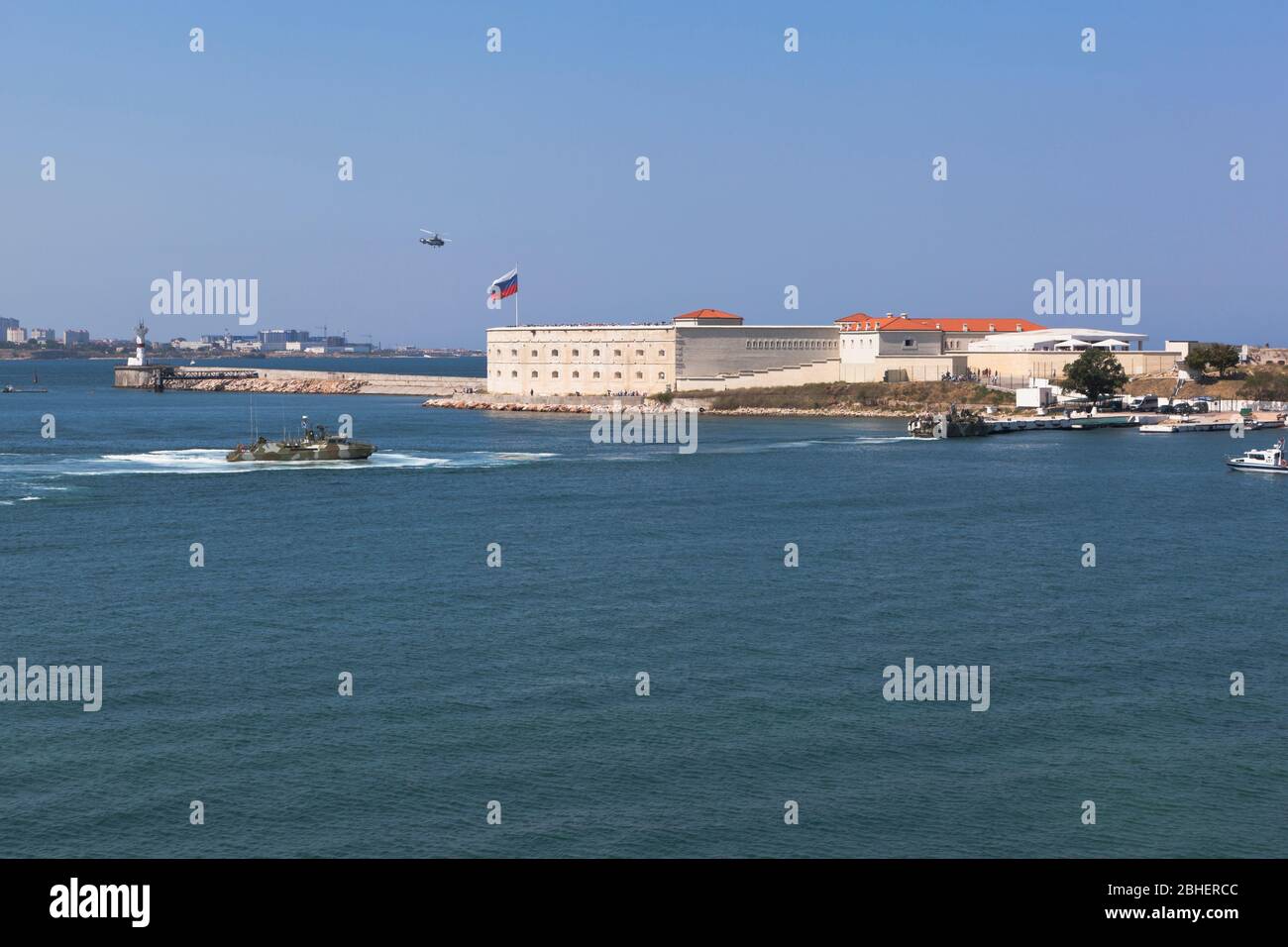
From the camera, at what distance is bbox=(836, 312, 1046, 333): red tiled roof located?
116 meters

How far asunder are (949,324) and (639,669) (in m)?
98.4

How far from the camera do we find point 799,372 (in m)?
114

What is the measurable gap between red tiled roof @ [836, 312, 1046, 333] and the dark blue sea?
6103 centimetres

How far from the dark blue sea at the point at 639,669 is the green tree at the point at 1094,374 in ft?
155

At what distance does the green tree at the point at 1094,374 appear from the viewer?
10106 cm

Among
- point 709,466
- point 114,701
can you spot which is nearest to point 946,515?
point 709,466

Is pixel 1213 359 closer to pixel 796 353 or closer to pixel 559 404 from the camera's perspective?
pixel 796 353

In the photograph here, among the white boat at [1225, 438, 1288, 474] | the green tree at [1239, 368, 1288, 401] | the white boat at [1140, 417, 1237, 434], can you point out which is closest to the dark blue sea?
the white boat at [1225, 438, 1288, 474]

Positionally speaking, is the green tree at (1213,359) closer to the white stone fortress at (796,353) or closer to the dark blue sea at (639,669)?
the white stone fortress at (796,353)

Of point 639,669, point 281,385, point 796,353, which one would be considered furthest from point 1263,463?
point 281,385

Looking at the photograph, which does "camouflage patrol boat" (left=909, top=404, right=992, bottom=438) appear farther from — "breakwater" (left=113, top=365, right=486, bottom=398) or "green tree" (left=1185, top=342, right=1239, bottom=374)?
"breakwater" (left=113, top=365, right=486, bottom=398)

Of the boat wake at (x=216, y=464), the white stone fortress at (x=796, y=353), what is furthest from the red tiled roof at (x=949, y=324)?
the boat wake at (x=216, y=464)

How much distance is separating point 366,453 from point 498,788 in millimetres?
49804
